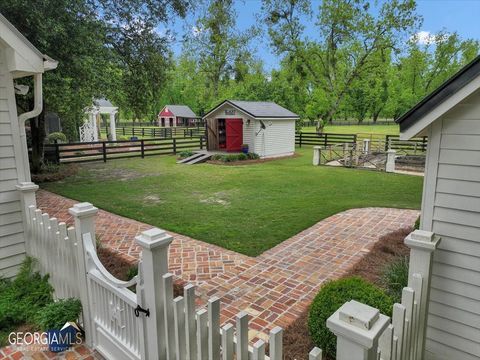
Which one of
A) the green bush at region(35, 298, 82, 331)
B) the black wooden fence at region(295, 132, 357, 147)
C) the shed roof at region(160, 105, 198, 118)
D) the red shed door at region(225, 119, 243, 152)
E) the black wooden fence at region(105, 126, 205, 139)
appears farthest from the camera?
the shed roof at region(160, 105, 198, 118)

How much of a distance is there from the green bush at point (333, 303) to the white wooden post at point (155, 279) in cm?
140

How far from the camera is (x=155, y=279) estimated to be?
2.14 m

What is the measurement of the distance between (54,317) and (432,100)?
3986 millimetres

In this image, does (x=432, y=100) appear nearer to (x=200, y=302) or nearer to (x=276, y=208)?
(x=200, y=302)

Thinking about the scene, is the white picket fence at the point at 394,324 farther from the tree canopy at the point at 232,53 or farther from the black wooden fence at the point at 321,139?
the black wooden fence at the point at 321,139

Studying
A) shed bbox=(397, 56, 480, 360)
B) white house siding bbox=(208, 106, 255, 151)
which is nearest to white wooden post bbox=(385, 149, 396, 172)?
white house siding bbox=(208, 106, 255, 151)

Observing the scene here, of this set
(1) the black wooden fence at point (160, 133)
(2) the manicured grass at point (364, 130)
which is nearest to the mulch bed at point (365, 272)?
(1) the black wooden fence at point (160, 133)

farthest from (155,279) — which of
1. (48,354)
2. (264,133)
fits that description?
(264,133)

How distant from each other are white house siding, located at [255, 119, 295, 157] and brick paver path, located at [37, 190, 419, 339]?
11700mm

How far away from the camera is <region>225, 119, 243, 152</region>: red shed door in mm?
18969

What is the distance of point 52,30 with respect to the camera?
8.53 meters

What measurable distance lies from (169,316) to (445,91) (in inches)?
106

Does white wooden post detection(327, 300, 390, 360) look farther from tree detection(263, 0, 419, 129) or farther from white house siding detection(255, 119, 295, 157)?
tree detection(263, 0, 419, 129)

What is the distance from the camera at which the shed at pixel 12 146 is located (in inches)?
150
